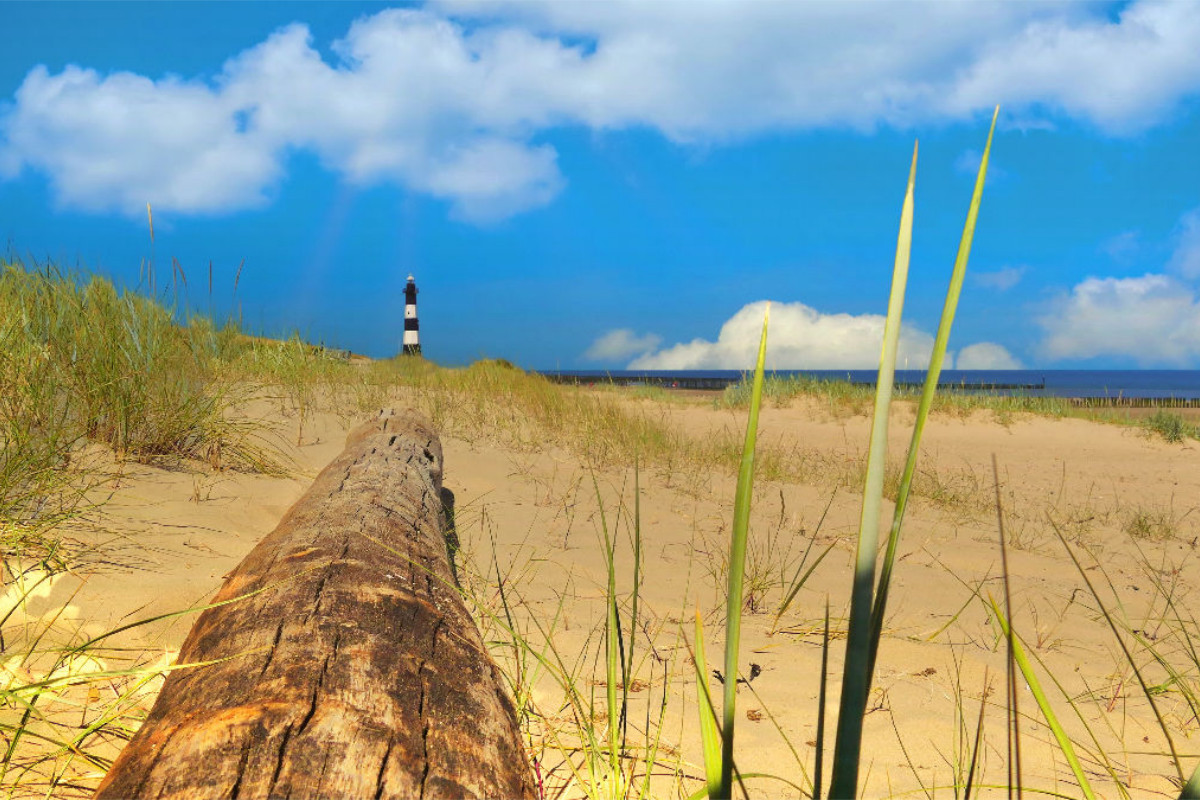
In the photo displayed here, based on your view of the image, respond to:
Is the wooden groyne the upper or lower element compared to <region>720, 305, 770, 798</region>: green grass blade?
upper

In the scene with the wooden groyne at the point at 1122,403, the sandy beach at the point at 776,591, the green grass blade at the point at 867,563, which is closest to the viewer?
the green grass blade at the point at 867,563

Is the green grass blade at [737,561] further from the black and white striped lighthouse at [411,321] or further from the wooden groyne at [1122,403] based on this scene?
the black and white striped lighthouse at [411,321]

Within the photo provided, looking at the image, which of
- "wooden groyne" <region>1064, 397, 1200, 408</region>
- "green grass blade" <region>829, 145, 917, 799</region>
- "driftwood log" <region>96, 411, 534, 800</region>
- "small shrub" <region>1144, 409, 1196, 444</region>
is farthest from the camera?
"wooden groyne" <region>1064, 397, 1200, 408</region>

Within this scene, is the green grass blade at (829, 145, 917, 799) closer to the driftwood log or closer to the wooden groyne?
the driftwood log

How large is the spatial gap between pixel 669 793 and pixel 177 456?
11.8 feet

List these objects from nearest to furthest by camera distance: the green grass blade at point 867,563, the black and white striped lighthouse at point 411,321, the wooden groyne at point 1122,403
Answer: the green grass blade at point 867,563 → the wooden groyne at point 1122,403 → the black and white striped lighthouse at point 411,321

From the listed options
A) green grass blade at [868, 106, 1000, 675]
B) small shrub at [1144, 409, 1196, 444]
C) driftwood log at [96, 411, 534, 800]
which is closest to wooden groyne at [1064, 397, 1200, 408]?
small shrub at [1144, 409, 1196, 444]

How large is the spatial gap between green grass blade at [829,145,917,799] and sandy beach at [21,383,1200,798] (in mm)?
1124

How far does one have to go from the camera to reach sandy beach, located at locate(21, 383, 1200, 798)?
6.93 ft

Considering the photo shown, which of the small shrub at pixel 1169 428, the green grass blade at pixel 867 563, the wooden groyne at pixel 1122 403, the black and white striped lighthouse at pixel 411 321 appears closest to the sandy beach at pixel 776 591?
the green grass blade at pixel 867 563

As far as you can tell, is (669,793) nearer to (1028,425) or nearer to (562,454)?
(562,454)

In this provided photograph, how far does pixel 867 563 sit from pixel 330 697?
1.17 m

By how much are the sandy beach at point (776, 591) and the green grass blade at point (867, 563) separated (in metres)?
1.12

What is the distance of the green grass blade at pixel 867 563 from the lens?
424mm
